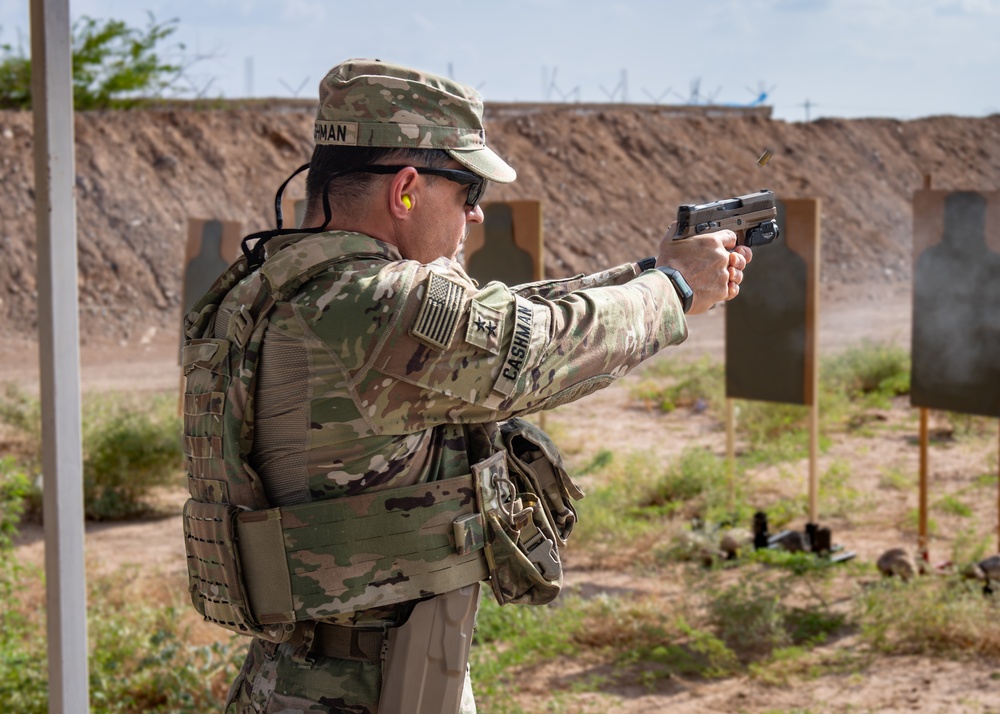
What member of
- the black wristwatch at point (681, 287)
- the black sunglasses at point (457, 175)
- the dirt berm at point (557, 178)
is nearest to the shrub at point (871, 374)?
the black wristwatch at point (681, 287)

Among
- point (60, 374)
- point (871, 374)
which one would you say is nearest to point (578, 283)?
point (60, 374)

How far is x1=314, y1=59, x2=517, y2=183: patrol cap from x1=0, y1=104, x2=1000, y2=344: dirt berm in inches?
523

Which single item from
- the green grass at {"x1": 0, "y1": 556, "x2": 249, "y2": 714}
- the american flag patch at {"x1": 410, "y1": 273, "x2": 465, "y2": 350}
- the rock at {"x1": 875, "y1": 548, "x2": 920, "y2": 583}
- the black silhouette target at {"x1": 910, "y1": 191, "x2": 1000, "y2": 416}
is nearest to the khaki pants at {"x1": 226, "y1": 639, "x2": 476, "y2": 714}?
the american flag patch at {"x1": 410, "y1": 273, "x2": 465, "y2": 350}

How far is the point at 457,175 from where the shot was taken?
169 cm

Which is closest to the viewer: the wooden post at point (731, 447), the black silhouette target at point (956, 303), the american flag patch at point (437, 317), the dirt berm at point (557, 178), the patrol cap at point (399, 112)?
the american flag patch at point (437, 317)

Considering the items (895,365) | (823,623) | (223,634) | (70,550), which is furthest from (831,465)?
(70,550)

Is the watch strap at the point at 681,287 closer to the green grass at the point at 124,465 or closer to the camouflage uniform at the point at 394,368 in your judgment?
the camouflage uniform at the point at 394,368

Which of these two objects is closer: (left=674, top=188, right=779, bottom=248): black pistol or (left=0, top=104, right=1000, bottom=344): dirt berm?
(left=674, top=188, right=779, bottom=248): black pistol

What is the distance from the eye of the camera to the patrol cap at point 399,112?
165 cm

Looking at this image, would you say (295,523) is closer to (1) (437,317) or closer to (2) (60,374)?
(1) (437,317)

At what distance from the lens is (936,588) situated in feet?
14.1

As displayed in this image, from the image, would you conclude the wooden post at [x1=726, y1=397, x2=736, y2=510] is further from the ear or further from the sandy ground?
the ear

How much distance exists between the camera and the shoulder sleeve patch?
1543 mm

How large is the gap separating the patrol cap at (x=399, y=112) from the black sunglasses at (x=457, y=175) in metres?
0.02
